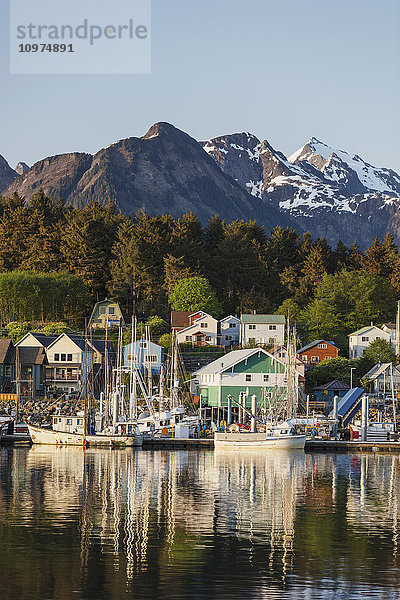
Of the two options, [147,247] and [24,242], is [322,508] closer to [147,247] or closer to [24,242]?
[147,247]

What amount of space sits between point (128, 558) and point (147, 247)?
336ft

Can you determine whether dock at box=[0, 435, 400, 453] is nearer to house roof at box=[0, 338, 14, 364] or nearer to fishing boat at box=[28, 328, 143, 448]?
fishing boat at box=[28, 328, 143, 448]

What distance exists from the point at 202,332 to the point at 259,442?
1684 inches

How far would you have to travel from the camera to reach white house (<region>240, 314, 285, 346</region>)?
11888 cm

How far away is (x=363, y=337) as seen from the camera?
116 m

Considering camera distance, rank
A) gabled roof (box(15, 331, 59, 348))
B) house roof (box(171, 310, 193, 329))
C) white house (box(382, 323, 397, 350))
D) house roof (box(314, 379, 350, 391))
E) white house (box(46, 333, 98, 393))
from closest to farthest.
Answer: house roof (box(314, 379, 350, 391))
white house (box(46, 333, 98, 393))
gabled roof (box(15, 331, 59, 348))
white house (box(382, 323, 397, 350))
house roof (box(171, 310, 193, 329))

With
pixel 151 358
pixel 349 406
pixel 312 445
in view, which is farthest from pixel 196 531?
pixel 151 358

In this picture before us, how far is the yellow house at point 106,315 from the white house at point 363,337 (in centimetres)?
3067

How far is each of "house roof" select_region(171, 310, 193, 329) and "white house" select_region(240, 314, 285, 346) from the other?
287 inches

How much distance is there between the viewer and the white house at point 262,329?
390 ft

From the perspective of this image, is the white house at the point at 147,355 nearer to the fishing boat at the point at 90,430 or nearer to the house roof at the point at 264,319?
the house roof at the point at 264,319

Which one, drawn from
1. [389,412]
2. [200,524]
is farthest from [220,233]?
[200,524]

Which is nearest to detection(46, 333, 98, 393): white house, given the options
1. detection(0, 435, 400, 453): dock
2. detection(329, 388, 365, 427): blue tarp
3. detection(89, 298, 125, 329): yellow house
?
detection(89, 298, 125, 329): yellow house

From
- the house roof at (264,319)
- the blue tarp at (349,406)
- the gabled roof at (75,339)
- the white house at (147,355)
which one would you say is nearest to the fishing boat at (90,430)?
the white house at (147,355)
